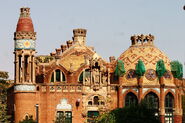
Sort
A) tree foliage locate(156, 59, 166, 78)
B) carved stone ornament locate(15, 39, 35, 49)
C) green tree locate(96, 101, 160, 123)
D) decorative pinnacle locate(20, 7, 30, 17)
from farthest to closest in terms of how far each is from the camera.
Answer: tree foliage locate(156, 59, 166, 78) → decorative pinnacle locate(20, 7, 30, 17) → carved stone ornament locate(15, 39, 35, 49) → green tree locate(96, 101, 160, 123)

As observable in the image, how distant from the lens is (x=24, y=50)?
283 feet

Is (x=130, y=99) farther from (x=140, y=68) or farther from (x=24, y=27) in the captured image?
(x=24, y=27)

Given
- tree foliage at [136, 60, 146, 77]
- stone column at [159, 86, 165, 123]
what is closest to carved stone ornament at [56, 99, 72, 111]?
tree foliage at [136, 60, 146, 77]

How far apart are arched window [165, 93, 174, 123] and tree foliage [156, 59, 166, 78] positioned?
10.3 ft

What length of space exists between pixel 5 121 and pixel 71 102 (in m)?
8.96

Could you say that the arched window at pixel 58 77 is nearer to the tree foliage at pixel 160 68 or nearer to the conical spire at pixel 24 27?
the conical spire at pixel 24 27

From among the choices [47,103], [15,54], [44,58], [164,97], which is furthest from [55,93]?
[44,58]

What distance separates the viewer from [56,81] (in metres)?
89.5

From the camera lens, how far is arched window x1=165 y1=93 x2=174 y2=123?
88.7 meters

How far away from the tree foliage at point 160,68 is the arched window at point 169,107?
3.14 m

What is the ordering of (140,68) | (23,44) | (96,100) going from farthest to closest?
(140,68)
(96,100)
(23,44)

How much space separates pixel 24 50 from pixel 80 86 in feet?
27.0

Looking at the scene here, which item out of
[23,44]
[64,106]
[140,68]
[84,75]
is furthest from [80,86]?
[23,44]

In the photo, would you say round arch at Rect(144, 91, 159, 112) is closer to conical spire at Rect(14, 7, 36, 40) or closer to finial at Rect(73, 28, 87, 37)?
finial at Rect(73, 28, 87, 37)
